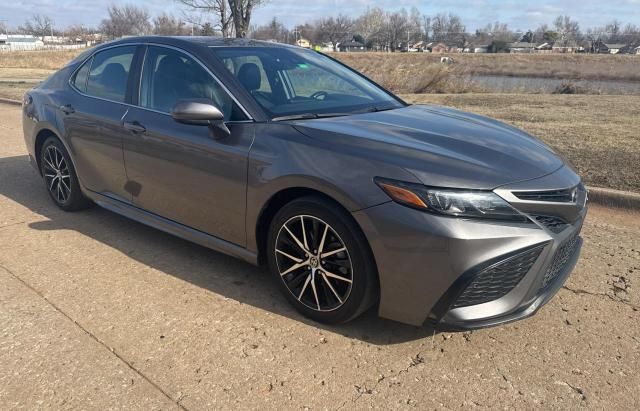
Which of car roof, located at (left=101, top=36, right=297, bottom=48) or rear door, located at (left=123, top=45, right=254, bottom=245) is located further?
car roof, located at (left=101, top=36, right=297, bottom=48)

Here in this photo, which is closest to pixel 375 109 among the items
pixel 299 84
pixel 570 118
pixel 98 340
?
pixel 299 84

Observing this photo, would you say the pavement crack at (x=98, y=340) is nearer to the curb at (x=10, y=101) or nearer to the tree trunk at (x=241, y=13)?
the curb at (x=10, y=101)

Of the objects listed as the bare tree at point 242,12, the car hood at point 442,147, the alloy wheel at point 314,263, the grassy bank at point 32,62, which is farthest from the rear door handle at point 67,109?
the grassy bank at point 32,62

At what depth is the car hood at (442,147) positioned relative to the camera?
2.66 m

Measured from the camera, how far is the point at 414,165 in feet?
8.82

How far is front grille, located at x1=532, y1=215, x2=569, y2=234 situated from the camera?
270 centimetres

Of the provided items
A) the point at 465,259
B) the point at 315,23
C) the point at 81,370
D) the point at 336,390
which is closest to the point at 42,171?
the point at 81,370

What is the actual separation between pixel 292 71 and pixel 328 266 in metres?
1.68

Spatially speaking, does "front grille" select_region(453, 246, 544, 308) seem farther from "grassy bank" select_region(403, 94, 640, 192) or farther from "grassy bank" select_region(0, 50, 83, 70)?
"grassy bank" select_region(0, 50, 83, 70)

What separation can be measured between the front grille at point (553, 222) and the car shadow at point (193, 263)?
2.73ft

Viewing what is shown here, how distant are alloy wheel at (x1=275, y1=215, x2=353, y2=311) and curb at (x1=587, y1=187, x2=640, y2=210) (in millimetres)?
3546

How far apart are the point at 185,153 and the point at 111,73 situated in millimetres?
1449

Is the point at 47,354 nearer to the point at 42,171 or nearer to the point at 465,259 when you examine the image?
the point at 465,259

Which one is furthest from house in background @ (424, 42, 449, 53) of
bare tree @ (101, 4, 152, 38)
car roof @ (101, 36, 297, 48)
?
car roof @ (101, 36, 297, 48)
